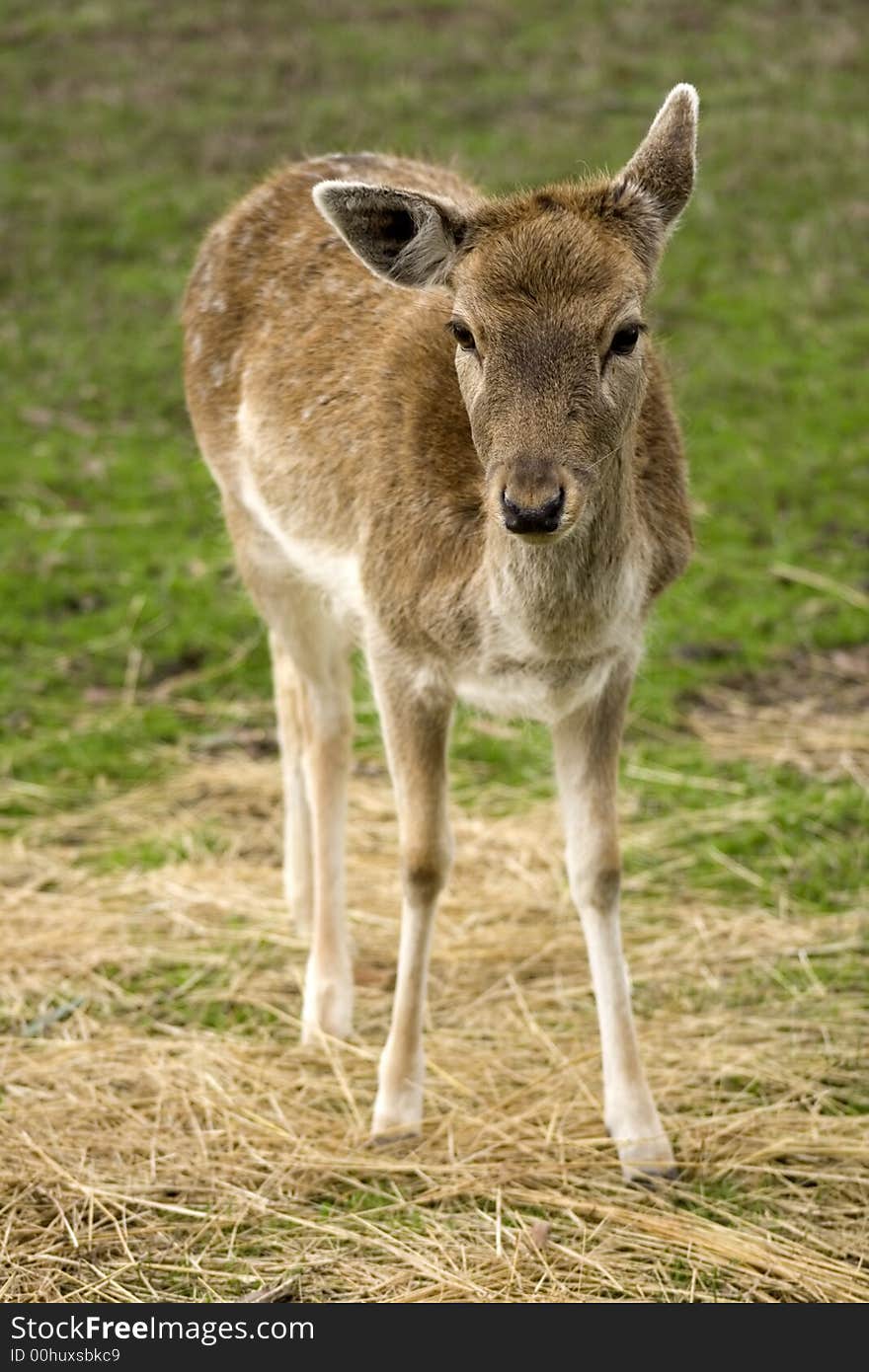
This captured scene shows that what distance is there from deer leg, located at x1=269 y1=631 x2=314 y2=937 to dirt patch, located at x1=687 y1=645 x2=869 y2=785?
76.8 inches

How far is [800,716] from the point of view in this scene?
7680mm

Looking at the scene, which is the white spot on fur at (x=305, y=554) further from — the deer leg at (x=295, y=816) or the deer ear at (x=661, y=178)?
the deer ear at (x=661, y=178)

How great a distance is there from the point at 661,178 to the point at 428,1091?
8.58 ft

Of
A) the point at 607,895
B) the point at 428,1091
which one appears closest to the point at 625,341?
the point at 607,895

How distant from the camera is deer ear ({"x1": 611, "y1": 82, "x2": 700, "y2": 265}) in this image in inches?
169

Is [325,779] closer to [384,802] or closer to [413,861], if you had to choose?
[413,861]

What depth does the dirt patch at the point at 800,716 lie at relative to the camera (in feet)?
24.0

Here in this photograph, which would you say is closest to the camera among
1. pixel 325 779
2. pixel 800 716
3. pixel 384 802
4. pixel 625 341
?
pixel 625 341

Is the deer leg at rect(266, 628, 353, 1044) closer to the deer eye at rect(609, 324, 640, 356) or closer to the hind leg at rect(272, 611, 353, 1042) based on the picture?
the hind leg at rect(272, 611, 353, 1042)

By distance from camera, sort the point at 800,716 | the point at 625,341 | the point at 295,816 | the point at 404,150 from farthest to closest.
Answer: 1. the point at 800,716
2. the point at 404,150
3. the point at 295,816
4. the point at 625,341

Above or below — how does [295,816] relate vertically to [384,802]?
above

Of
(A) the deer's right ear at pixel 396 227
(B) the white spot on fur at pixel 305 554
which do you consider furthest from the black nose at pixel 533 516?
(B) the white spot on fur at pixel 305 554

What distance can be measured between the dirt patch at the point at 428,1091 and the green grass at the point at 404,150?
18.6 inches

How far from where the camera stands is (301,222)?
585cm
